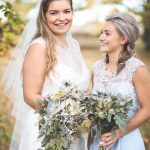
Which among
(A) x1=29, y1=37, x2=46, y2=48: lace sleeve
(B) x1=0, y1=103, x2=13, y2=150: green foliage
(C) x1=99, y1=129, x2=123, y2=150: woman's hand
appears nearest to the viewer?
(C) x1=99, y1=129, x2=123, y2=150: woman's hand

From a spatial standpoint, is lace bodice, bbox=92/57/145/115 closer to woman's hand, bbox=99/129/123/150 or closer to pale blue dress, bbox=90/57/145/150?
pale blue dress, bbox=90/57/145/150

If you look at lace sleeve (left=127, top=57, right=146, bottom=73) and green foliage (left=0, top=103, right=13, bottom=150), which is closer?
lace sleeve (left=127, top=57, right=146, bottom=73)

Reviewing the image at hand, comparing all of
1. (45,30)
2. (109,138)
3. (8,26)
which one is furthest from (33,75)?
(8,26)

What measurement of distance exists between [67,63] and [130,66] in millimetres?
→ 671

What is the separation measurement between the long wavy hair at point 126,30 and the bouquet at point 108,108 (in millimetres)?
519

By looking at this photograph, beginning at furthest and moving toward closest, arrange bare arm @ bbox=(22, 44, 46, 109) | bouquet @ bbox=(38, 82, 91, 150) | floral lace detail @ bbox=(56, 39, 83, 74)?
floral lace detail @ bbox=(56, 39, 83, 74)
bare arm @ bbox=(22, 44, 46, 109)
bouquet @ bbox=(38, 82, 91, 150)

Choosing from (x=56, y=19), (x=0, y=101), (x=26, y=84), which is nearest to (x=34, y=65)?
(x=26, y=84)

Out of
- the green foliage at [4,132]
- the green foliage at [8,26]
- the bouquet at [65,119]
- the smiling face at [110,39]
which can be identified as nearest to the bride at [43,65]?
the bouquet at [65,119]

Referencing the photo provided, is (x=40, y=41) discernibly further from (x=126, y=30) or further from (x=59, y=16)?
(x=126, y=30)

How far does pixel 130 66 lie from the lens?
14.0ft

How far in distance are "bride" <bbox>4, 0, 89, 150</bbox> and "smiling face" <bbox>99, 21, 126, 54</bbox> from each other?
400mm

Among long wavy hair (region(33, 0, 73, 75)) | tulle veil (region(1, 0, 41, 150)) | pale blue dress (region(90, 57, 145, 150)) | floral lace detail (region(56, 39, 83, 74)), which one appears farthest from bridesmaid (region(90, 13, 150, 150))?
tulle veil (region(1, 0, 41, 150))

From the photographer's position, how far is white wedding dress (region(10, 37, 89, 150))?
450 centimetres

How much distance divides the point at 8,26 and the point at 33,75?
236cm
